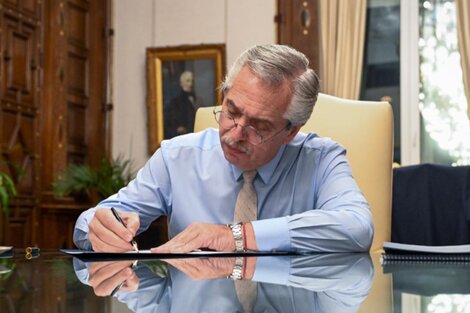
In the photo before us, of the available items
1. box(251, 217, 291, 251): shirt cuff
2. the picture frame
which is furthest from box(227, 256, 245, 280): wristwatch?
the picture frame

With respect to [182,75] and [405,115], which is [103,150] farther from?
[405,115]

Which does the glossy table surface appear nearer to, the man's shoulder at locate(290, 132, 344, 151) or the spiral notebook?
the spiral notebook

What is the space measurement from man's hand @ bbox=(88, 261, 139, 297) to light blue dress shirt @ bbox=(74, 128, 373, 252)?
0.88 m

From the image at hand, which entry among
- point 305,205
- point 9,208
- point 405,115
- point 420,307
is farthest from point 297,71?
point 405,115

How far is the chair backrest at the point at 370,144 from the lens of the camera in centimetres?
293

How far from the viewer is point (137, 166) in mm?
8289

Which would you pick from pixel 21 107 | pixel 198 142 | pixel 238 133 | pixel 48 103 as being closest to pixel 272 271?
pixel 238 133

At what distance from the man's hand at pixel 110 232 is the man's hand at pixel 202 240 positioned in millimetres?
115

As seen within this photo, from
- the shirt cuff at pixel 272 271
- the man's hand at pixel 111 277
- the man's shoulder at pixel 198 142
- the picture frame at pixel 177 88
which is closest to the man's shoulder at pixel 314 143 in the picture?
the man's shoulder at pixel 198 142

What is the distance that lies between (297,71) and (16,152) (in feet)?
15.5

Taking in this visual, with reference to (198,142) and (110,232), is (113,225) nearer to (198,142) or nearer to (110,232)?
(110,232)

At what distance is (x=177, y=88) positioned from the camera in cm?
820

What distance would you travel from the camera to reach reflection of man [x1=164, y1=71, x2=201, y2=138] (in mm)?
8156

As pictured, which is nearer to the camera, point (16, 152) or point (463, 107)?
point (16, 152)
